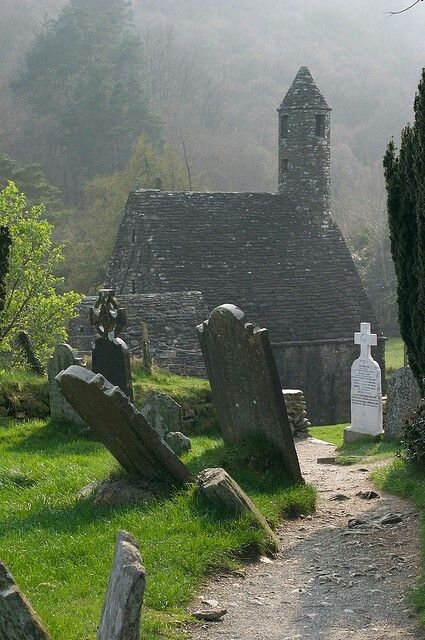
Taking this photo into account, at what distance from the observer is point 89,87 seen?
5978 centimetres

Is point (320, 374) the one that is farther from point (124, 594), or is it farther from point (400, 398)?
point (124, 594)

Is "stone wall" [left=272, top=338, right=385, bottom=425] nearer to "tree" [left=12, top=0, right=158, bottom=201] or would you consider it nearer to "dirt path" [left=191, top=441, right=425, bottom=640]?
"dirt path" [left=191, top=441, right=425, bottom=640]

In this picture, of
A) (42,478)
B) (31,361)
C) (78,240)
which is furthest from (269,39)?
(42,478)

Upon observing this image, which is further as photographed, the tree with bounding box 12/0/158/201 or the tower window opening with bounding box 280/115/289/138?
the tree with bounding box 12/0/158/201

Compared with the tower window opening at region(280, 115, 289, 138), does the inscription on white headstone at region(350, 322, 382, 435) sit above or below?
below

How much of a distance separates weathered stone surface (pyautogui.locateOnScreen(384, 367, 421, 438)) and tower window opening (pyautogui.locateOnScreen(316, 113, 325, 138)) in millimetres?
26247

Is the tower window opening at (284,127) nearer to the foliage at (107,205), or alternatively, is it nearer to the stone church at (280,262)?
the stone church at (280,262)

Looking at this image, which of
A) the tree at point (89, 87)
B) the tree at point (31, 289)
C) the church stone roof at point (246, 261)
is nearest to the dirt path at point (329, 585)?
the tree at point (31, 289)

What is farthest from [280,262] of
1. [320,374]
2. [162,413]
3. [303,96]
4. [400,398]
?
[162,413]

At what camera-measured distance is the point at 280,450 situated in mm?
9664

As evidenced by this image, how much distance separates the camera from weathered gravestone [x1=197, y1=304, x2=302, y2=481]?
9.59 m

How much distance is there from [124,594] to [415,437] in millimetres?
6353

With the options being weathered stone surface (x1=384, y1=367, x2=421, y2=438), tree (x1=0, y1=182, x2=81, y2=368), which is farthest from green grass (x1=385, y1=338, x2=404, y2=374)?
weathered stone surface (x1=384, y1=367, x2=421, y2=438)

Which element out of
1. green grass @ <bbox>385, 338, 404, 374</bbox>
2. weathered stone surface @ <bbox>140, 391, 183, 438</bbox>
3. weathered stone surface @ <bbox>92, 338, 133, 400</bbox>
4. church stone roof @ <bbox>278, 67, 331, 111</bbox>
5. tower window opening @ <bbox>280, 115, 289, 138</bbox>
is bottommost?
green grass @ <bbox>385, 338, 404, 374</bbox>
